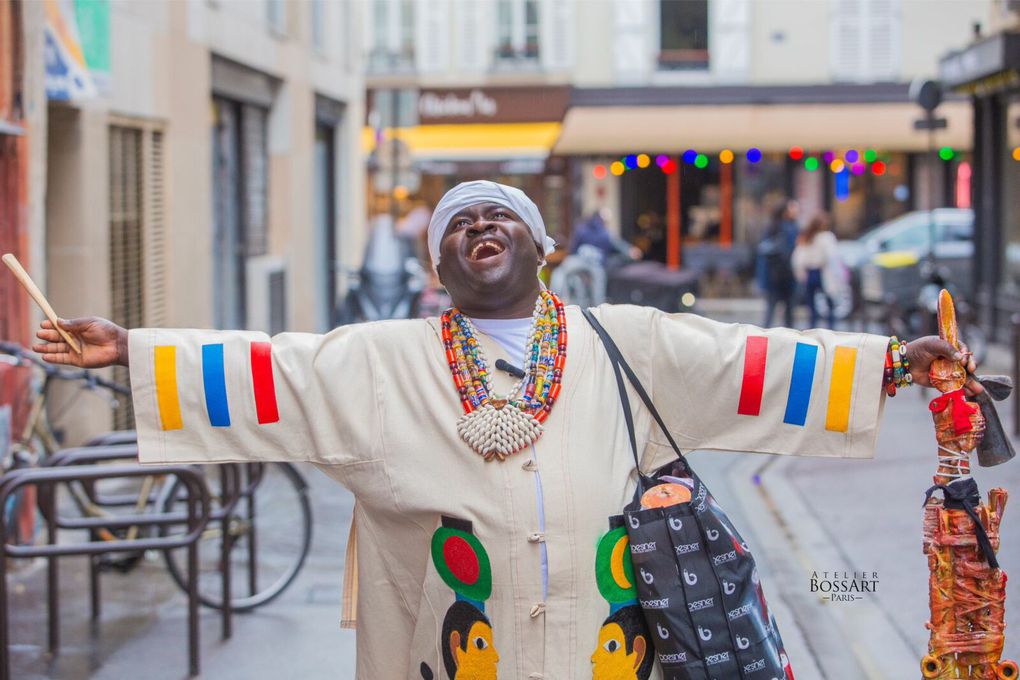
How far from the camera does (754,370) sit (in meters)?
3.11

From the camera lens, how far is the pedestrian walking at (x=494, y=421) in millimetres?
3010

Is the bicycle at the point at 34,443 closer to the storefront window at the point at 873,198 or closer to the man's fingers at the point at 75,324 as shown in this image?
the man's fingers at the point at 75,324

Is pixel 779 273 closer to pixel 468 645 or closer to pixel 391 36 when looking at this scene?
pixel 391 36

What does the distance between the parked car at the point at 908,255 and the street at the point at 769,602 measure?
8280 mm

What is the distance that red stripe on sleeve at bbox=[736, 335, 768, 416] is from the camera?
3109mm

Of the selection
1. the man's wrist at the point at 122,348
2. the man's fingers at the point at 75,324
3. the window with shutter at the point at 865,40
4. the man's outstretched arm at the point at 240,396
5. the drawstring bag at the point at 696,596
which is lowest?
the drawstring bag at the point at 696,596

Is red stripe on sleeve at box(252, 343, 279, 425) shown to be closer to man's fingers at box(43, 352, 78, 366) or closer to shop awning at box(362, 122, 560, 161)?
man's fingers at box(43, 352, 78, 366)

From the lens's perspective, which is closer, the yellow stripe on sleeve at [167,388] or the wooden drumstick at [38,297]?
the wooden drumstick at [38,297]

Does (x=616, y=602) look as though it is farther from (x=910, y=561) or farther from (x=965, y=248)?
(x=965, y=248)

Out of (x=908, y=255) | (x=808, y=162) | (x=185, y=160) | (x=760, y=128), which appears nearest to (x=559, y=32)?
(x=760, y=128)

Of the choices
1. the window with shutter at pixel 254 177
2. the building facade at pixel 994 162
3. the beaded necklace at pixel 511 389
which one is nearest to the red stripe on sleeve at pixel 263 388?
the beaded necklace at pixel 511 389

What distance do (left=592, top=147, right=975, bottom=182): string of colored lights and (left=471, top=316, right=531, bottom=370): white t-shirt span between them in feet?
78.6

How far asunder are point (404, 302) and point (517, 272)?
10.9 m

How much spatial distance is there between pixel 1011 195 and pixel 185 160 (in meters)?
9.54
